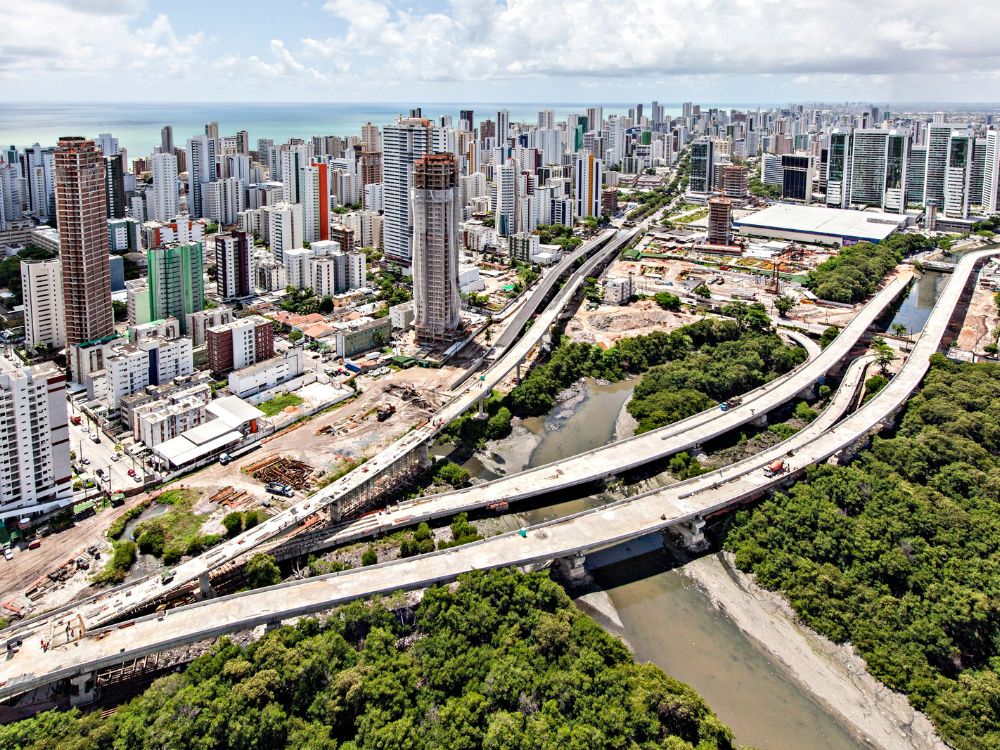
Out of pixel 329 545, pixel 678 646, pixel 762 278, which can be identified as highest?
pixel 762 278

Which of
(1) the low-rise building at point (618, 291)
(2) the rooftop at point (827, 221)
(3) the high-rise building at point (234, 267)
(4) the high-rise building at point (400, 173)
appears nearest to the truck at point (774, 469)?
(1) the low-rise building at point (618, 291)

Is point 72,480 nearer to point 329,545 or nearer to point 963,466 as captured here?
point 329,545

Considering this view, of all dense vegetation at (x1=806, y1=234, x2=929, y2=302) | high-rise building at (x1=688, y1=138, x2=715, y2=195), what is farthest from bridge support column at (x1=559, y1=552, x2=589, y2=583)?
high-rise building at (x1=688, y1=138, x2=715, y2=195)

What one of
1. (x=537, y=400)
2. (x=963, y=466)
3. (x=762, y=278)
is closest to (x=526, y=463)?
(x=537, y=400)

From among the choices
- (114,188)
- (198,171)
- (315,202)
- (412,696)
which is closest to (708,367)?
(412,696)

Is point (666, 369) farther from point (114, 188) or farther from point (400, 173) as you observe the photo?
point (114, 188)

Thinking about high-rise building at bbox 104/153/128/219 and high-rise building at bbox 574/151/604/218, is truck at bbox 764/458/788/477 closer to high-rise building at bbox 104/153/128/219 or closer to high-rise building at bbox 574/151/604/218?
high-rise building at bbox 574/151/604/218
